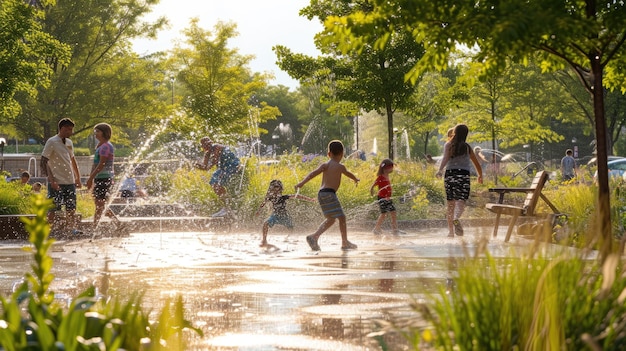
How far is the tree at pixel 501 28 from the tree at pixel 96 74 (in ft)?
117

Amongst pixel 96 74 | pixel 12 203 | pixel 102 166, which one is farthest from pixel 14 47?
pixel 96 74

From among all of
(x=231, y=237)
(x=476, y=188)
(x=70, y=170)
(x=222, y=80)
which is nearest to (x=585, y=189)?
(x=231, y=237)

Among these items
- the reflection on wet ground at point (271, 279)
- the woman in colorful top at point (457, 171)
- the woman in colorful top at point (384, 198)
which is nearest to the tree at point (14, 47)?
the reflection on wet ground at point (271, 279)

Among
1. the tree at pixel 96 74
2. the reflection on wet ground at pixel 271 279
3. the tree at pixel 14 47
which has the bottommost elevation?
the reflection on wet ground at pixel 271 279

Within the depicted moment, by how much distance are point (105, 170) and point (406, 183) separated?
9.18m

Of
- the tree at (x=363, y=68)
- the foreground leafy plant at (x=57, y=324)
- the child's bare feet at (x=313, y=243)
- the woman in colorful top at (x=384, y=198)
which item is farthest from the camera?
the tree at (x=363, y=68)

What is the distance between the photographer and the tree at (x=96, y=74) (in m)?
41.7

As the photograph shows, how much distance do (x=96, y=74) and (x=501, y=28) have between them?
3904cm

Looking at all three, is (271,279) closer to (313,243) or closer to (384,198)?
(313,243)

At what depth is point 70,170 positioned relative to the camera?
1511 cm

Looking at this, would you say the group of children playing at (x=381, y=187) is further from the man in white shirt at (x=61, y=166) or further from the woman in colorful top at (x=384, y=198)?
the man in white shirt at (x=61, y=166)

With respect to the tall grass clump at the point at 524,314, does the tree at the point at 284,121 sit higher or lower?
higher

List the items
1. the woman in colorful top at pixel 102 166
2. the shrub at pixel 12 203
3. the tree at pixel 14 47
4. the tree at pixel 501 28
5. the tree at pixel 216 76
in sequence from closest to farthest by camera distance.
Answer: the tree at pixel 501 28 < the woman in colorful top at pixel 102 166 < the shrub at pixel 12 203 < the tree at pixel 14 47 < the tree at pixel 216 76

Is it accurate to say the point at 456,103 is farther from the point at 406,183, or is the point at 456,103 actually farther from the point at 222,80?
the point at 222,80
